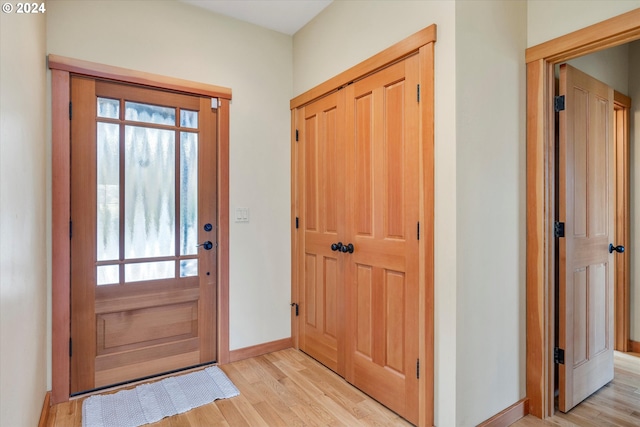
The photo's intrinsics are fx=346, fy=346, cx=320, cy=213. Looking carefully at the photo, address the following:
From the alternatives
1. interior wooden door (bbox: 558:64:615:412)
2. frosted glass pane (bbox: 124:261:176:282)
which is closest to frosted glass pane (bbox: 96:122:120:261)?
frosted glass pane (bbox: 124:261:176:282)

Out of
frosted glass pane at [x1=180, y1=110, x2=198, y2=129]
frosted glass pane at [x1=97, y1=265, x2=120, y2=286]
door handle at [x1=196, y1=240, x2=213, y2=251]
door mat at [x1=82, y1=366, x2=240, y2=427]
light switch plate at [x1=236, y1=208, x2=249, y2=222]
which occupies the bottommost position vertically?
door mat at [x1=82, y1=366, x2=240, y2=427]

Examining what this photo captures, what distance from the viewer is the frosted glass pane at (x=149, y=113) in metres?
2.45

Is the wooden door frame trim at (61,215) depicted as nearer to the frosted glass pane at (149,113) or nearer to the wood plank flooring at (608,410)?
the frosted glass pane at (149,113)

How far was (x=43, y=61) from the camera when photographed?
2.07 meters

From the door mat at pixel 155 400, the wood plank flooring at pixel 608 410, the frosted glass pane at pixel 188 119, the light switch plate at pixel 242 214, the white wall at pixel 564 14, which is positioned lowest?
the wood plank flooring at pixel 608 410

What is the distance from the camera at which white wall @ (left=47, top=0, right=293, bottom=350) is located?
2396mm

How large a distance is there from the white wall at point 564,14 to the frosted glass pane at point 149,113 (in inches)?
96.3

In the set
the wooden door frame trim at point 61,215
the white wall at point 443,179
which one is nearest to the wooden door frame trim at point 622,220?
the white wall at point 443,179

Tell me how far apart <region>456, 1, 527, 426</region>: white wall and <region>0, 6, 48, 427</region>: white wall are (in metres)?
1.88

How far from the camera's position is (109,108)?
2383mm

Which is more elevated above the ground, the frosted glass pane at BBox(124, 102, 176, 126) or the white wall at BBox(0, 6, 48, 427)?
the frosted glass pane at BBox(124, 102, 176, 126)

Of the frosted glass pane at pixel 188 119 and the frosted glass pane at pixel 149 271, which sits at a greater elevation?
the frosted glass pane at pixel 188 119

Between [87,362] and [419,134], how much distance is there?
257cm

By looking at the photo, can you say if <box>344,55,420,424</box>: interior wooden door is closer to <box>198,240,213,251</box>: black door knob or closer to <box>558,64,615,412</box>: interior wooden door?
<box>558,64,615,412</box>: interior wooden door
